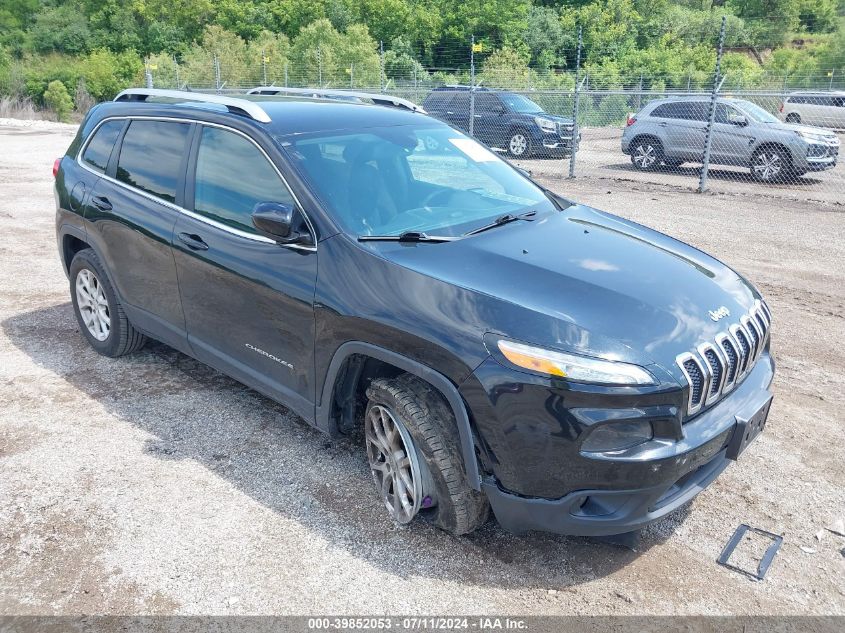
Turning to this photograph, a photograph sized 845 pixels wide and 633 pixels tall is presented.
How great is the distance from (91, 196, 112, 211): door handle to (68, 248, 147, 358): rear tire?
0.36 metres

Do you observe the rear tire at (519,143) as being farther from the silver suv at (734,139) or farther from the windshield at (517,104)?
the silver suv at (734,139)

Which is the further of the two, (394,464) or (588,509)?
(394,464)

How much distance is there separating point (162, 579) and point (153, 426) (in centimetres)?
144

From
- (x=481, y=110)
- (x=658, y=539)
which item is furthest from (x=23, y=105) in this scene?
(x=658, y=539)

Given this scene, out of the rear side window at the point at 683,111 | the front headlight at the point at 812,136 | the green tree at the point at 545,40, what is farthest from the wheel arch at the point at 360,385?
the green tree at the point at 545,40

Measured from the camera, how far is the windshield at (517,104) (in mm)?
17578

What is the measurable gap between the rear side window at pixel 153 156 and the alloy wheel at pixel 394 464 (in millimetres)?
1906

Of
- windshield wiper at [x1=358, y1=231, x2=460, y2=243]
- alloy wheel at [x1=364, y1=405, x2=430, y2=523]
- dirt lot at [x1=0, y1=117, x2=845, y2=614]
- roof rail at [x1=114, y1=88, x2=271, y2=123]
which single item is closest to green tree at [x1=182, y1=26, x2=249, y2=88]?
roof rail at [x1=114, y1=88, x2=271, y2=123]

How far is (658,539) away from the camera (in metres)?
3.30

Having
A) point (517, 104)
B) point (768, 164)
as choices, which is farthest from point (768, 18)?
point (768, 164)

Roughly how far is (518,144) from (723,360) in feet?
50.5

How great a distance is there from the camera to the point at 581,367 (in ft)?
8.79

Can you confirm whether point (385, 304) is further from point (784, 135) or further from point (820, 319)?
point (784, 135)

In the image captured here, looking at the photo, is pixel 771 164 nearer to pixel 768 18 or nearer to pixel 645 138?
pixel 645 138
